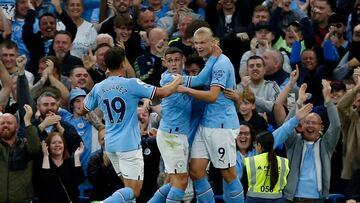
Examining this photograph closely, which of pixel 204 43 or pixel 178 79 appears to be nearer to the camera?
pixel 178 79

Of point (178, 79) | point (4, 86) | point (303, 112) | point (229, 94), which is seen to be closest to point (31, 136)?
A: point (4, 86)

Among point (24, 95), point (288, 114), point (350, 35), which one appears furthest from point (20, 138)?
point (350, 35)

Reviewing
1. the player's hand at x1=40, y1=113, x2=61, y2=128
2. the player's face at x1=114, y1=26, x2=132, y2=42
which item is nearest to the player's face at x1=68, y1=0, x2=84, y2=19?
the player's face at x1=114, y1=26, x2=132, y2=42

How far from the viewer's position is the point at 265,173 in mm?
19359

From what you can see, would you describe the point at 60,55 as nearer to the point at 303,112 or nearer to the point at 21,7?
the point at 21,7

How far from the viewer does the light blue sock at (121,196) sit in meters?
17.5

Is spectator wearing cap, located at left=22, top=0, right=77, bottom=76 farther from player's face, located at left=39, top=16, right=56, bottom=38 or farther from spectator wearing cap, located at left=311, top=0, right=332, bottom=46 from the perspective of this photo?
spectator wearing cap, located at left=311, top=0, right=332, bottom=46

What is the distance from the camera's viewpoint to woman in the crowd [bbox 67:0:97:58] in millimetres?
24047

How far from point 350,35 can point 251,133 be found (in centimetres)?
513

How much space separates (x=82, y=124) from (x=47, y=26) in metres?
3.43

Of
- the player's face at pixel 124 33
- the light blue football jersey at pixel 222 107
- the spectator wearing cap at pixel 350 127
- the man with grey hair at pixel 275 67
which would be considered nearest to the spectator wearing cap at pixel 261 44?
the man with grey hair at pixel 275 67

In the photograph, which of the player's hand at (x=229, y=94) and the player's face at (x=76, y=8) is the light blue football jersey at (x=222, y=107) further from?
the player's face at (x=76, y=8)

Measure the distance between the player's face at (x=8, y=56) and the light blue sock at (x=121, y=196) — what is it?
18.7ft

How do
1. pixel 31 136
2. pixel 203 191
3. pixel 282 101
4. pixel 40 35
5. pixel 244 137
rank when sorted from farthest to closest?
pixel 40 35
pixel 282 101
pixel 244 137
pixel 31 136
pixel 203 191
